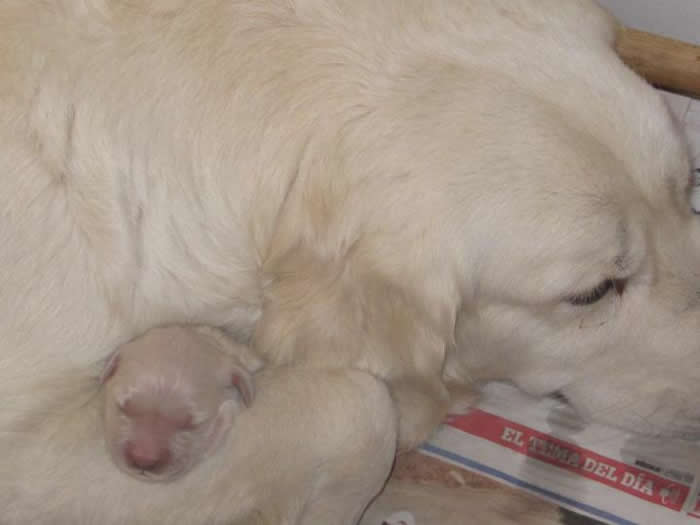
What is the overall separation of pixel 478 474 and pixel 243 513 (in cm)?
54

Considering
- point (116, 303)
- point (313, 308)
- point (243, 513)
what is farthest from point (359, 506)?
point (116, 303)

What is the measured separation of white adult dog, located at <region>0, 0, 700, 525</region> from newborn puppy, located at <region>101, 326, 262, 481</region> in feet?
0.13

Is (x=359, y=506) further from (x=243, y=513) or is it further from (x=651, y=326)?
(x=651, y=326)

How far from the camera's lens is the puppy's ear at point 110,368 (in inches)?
46.9

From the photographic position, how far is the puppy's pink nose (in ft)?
3.78

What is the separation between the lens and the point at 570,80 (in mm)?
1134

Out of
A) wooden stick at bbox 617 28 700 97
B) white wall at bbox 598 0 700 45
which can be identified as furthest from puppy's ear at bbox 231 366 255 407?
white wall at bbox 598 0 700 45

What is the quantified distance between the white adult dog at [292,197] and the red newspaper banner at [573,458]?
43 centimetres

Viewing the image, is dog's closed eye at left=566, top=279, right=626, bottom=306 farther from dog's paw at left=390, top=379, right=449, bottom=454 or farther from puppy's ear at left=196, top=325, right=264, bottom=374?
puppy's ear at left=196, top=325, right=264, bottom=374

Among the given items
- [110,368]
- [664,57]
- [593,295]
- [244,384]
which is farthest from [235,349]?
[664,57]

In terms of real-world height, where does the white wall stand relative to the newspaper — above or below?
above

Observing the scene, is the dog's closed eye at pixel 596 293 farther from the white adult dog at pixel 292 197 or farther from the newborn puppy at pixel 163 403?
the newborn puppy at pixel 163 403

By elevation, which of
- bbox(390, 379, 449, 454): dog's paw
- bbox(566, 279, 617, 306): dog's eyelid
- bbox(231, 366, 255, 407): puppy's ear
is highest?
bbox(566, 279, 617, 306): dog's eyelid

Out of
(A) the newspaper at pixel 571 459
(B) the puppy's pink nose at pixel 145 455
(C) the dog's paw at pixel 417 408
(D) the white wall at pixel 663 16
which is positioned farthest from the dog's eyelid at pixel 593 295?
(D) the white wall at pixel 663 16
